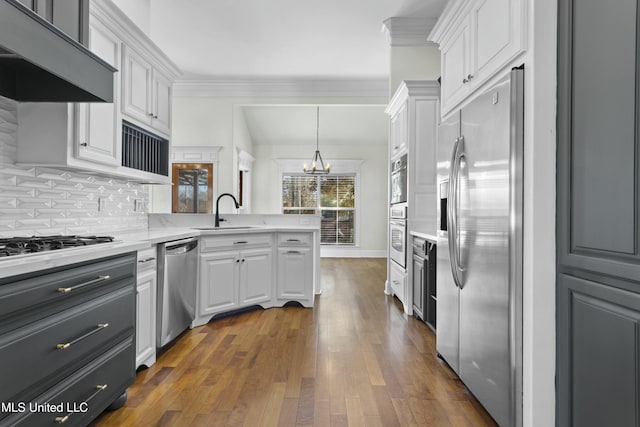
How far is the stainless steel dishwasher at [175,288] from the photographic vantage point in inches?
108

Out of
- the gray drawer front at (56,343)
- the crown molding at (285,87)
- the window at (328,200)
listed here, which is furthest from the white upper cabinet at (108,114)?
the window at (328,200)

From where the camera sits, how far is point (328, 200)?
382 inches

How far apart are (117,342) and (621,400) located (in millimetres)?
2103

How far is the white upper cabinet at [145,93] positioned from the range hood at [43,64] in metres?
0.72

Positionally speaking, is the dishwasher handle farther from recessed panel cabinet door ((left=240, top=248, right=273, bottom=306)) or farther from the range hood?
the range hood

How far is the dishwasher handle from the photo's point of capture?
283 centimetres

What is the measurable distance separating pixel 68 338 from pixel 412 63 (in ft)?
15.8

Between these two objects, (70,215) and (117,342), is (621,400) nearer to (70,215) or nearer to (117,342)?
(117,342)

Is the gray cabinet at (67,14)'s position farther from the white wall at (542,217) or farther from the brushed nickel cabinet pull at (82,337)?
the white wall at (542,217)

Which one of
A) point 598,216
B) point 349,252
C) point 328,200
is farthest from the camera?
point 328,200

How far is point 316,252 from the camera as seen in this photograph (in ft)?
16.2

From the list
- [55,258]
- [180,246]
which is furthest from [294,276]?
[55,258]

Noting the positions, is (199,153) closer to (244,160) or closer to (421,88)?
(244,160)

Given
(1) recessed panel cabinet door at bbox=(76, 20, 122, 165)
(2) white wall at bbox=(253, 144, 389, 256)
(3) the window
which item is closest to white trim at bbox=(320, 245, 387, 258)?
(2) white wall at bbox=(253, 144, 389, 256)
